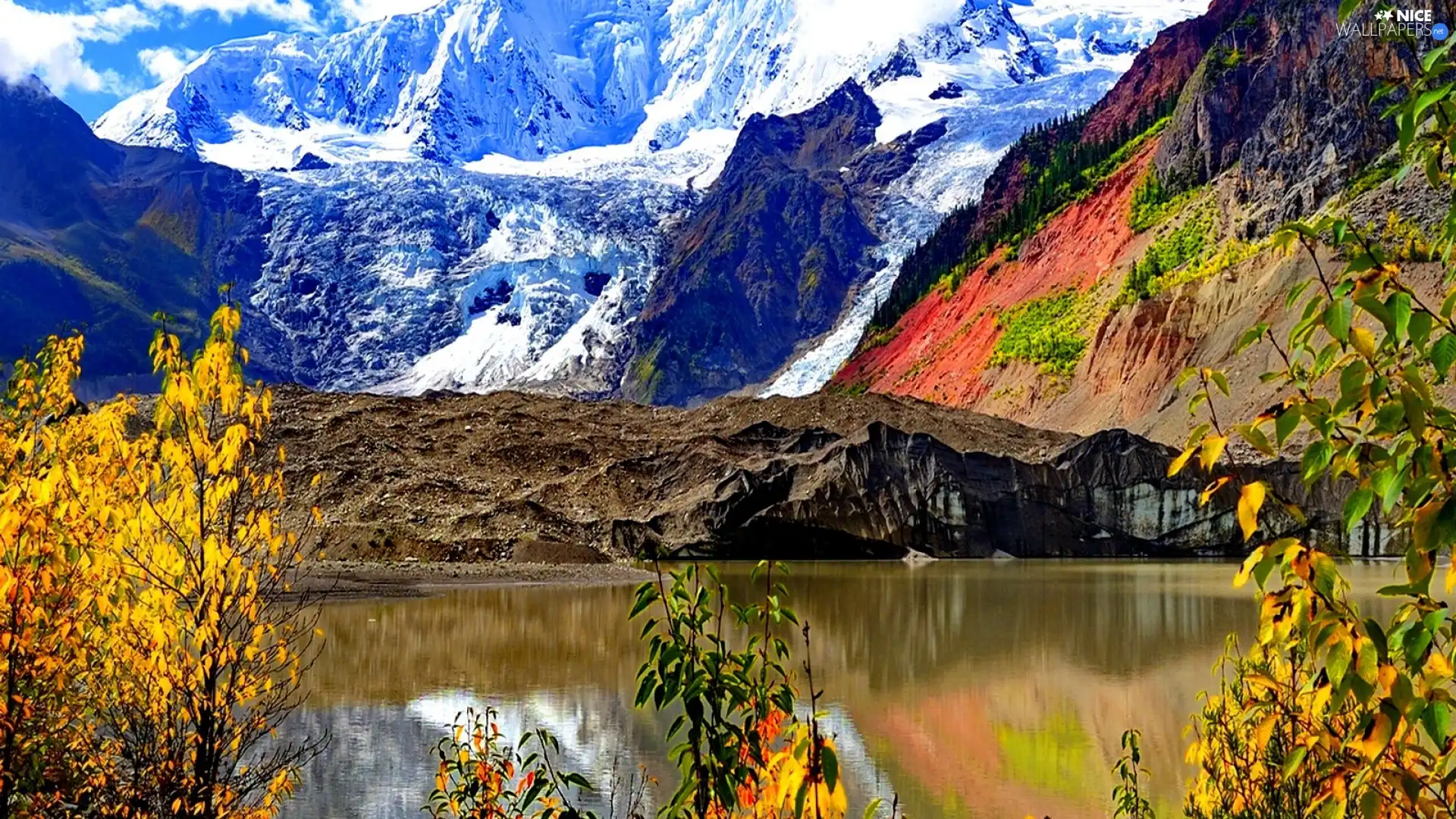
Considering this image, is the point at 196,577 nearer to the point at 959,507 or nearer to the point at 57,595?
the point at 57,595

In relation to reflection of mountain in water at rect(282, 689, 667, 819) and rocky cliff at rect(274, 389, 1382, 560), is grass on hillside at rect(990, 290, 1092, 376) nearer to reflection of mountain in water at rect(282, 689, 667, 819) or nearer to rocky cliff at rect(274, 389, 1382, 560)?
rocky cliff at rect(274, 389, 1382, 560)

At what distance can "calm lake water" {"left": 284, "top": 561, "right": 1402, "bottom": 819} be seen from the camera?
11133 millimetres

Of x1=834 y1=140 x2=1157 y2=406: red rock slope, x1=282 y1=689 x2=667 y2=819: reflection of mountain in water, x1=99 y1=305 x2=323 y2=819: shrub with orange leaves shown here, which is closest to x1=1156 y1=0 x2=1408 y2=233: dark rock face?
x1=834 y1=140 x2=1157 y2=406: red rock slope

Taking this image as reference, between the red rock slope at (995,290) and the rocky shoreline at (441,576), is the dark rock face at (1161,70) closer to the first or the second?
the red rock slope at (995,290)

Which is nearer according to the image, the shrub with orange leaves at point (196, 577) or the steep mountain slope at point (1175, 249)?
the shrub with orange leaves at point (196, 577)

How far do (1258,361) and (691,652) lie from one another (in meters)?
53.2

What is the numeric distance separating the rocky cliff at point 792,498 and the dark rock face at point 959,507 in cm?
6

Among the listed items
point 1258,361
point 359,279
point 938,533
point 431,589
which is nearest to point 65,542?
point 431,589

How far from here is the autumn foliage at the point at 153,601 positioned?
559 cm

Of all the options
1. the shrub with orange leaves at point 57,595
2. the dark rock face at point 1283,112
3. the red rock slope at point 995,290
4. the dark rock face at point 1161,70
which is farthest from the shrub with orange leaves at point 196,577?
the dark rock face at point 1161,70

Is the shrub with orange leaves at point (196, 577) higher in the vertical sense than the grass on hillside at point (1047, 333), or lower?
lower

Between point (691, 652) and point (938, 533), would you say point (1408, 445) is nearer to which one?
point (691, 652)

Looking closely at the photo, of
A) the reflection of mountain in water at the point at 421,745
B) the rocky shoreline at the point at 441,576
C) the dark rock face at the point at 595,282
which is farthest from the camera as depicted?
the dark rock face at the point at 595,282

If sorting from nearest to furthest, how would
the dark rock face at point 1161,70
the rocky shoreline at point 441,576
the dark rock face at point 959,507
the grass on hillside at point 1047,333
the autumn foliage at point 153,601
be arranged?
1. the autumn foliage at point 153,601
2. the rocky shoreline at point 441,576
3. the dark rock face at point 959,507
4. the grass on hillside at point 1047,333
5. the dark rock face at point 1161,70
